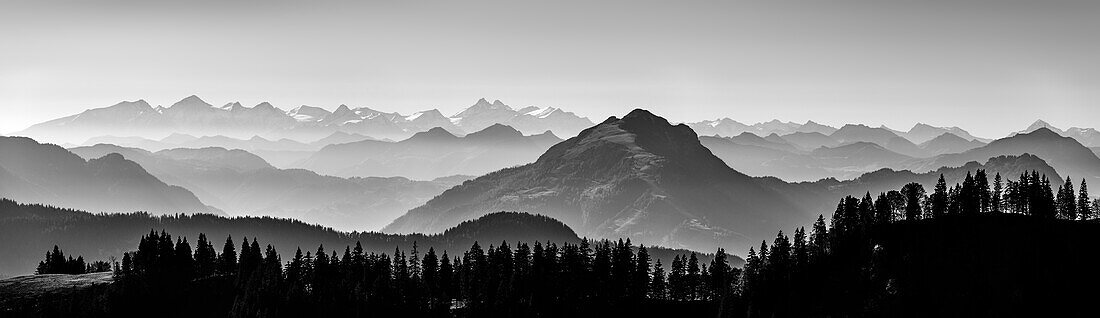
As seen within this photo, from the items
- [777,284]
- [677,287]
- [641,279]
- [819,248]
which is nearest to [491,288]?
[641,279]

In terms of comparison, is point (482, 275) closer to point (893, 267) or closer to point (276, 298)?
point (276, 298)

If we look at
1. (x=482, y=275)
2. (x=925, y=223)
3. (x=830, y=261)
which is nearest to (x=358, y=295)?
(x=482, y=275)

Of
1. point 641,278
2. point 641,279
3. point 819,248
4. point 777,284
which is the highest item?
point 819,248

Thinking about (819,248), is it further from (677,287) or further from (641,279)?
(641,279)

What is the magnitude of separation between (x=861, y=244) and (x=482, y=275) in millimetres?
77471

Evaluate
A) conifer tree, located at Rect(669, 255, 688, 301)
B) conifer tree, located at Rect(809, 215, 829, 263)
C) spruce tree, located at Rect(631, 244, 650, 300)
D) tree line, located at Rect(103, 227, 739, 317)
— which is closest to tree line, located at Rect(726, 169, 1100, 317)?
conifer tree, located at Rect(809, 215, 829, 263)

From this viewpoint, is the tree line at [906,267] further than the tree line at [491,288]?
No

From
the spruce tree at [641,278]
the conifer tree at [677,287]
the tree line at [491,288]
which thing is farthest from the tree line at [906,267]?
the spruce tree at [641,278]

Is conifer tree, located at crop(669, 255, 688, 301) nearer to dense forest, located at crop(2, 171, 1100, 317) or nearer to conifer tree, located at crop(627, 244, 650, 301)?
dense forest, located at crop(2, 171, 1100, 317)

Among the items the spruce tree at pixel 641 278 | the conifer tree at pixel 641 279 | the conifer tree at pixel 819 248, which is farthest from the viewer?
the spruce tree at pixel 641 278

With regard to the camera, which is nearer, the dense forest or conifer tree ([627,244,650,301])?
the dense forest

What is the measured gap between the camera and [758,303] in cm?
17212

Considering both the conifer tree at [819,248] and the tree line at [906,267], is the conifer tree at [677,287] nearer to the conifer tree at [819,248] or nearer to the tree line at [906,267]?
the tree line at [906,267]

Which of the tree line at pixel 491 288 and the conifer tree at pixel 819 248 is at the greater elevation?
the conifer tree at pixel 819 248
